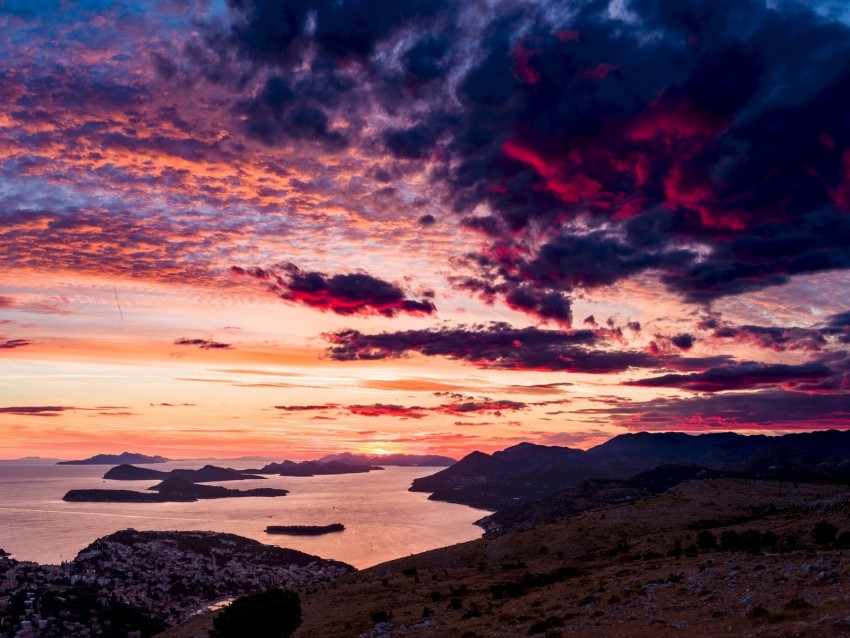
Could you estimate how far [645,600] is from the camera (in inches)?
1430

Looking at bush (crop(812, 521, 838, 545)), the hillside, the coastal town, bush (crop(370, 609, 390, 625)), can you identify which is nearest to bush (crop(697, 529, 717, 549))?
the hillside

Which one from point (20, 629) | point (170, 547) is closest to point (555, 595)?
point (20, 629)

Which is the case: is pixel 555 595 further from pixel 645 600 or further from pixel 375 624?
pixel 375 624

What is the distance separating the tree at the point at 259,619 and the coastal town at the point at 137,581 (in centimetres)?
6119

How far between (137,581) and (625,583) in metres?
116

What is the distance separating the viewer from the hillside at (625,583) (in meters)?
29.8

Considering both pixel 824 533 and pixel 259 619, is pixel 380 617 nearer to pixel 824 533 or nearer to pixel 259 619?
pixel 259 619

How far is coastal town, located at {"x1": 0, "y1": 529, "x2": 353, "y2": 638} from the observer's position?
92.6 metres

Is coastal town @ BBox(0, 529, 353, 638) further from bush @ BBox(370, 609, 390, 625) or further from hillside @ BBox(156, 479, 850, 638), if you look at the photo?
bush @ BBox(370, 609, 390, 625)

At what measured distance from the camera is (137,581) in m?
121

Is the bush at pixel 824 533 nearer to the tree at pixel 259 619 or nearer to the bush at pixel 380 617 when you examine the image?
the bush at pixel 380 617

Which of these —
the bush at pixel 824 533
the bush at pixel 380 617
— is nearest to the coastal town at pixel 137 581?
the bush at pixel 380 617

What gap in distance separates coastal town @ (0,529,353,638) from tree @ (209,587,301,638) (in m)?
61.2

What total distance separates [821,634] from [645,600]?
14578 mm
